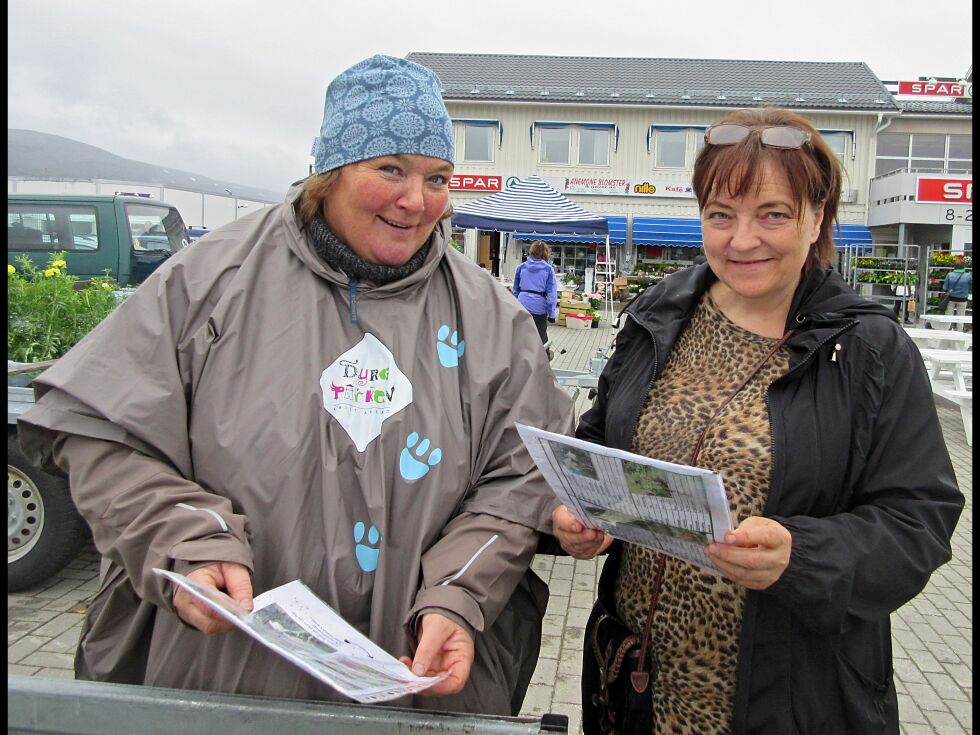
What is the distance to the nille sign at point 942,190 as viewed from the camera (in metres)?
23.1

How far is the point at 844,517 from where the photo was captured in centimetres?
147

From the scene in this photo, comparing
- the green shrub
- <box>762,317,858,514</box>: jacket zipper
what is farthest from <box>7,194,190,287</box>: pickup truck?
<box>762,317,858,514</box>: jacket zipper

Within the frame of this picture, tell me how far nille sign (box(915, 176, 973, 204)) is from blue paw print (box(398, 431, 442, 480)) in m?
25.5

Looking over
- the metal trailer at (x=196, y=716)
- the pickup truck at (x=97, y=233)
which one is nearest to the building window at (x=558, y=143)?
the pickup truck at (x=97, y=233)

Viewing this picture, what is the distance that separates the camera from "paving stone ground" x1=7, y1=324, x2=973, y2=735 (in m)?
3.34

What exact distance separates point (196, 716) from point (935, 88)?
3345 centimetres

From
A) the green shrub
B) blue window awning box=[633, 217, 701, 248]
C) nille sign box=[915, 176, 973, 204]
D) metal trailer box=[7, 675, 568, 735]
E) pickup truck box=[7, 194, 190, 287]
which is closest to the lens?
metal trailer box=[7, 675, 568, 735]

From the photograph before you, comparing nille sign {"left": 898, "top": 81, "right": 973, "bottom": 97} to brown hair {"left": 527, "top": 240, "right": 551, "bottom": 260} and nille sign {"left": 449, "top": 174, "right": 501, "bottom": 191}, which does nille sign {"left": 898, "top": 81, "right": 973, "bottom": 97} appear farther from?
brown hair {"left": 527, "top": 240, "right": 551, "bottom": 260}

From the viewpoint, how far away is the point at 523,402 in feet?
5.58

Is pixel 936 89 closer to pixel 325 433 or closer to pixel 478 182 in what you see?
pixel 478 182

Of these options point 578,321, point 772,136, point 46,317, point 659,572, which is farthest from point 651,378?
point 578,321

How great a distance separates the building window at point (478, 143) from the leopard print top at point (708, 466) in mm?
25981

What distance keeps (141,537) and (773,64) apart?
34.1 meters

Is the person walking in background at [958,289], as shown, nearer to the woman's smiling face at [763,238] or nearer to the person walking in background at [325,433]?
the woman's smiling face at [763,238]
